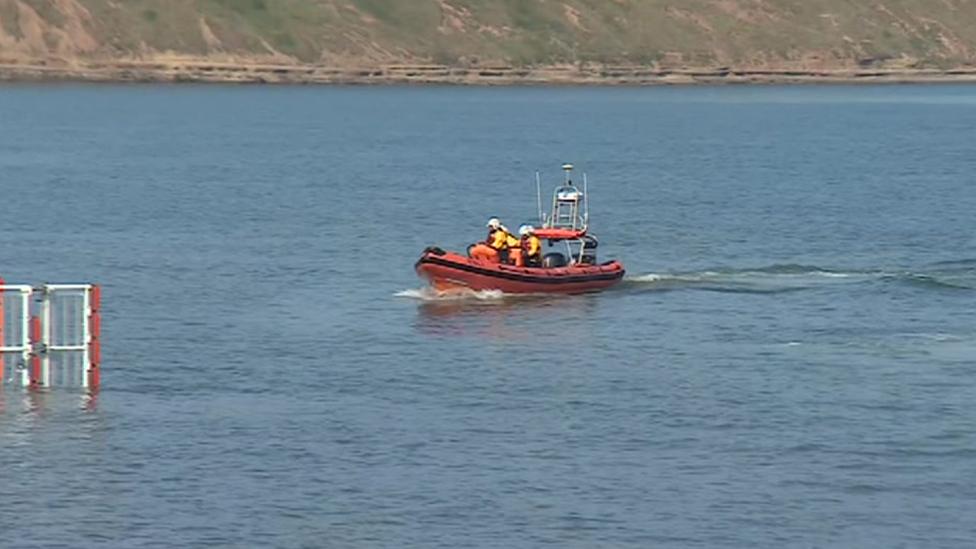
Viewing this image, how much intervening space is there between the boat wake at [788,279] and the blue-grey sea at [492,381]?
212mm

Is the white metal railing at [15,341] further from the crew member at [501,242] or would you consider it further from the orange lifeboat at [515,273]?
the crew member at [501,242]

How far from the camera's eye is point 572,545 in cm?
3719

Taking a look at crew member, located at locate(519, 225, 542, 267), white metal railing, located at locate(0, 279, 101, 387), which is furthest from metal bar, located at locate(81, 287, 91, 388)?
crew member, located at locate(519, 225, 542, 267)

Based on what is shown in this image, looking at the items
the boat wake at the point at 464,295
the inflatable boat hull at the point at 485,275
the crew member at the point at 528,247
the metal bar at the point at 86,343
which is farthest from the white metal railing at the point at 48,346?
the crew member at the point at 528,247

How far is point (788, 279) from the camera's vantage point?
69688mm

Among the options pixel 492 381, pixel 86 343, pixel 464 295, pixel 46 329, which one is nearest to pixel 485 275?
pixel 464 295

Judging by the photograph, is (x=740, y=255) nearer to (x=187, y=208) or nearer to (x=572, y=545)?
(x=187, y=208)

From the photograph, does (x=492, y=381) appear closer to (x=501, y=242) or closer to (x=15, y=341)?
(x=15, y=341)

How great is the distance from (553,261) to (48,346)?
19.7 meters

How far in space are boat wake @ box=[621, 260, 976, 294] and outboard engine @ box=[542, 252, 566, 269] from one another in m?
2.78

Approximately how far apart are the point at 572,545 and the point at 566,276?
27.0 m

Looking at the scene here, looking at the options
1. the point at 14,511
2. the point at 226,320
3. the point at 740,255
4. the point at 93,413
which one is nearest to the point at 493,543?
the point at 14,511

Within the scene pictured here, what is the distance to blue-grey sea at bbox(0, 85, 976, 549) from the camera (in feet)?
128

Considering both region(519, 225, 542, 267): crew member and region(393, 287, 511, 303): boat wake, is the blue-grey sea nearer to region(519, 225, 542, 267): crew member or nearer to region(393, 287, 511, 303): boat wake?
region(393, 287, 511, 303): boat wake
